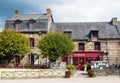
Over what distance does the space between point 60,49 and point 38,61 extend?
6434 millimetres

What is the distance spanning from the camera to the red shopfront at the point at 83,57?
45.2 metres

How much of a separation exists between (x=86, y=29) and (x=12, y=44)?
12.7 metres

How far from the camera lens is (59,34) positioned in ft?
137

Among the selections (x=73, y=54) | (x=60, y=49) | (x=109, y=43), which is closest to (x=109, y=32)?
(x=109, y=43)

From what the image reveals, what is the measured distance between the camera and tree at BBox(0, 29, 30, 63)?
135 ft

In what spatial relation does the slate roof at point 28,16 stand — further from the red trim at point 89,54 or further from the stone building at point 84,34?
the red trim at point 89,54

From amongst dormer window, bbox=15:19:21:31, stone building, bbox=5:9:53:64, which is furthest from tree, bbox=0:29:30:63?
dormer window, bbox=15:19:21:31

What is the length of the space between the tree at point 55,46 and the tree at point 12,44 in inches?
99.3

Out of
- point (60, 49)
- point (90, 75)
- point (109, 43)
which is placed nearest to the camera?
point (90, 75)

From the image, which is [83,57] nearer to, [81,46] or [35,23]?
[81,46]

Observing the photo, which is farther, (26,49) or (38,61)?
(38,61)

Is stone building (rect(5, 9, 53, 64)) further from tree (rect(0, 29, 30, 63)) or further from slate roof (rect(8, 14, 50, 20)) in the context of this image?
tree (rect(0, 29, 30, 63))

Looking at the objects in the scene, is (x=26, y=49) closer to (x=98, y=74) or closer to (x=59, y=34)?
(x=59, y=34)

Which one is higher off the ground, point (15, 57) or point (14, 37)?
point (14, 37)
